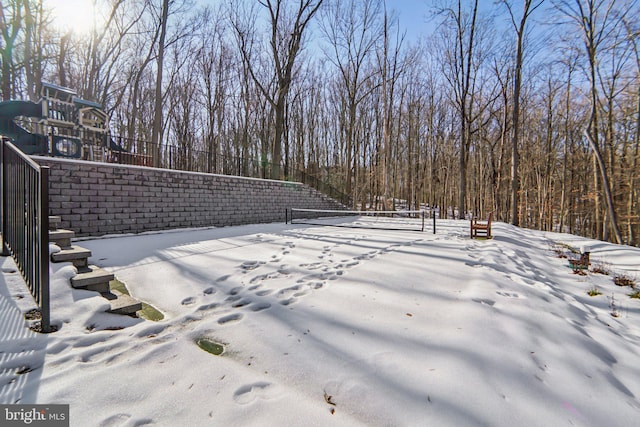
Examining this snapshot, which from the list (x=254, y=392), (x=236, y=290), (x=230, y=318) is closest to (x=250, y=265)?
(x=236, y=290)

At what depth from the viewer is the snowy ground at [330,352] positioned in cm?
148

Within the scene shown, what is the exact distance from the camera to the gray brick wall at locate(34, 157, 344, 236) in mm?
6212

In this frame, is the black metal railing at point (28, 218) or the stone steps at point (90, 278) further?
the stone steps at point (90, 278)

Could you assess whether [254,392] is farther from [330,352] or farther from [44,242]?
[44,242]

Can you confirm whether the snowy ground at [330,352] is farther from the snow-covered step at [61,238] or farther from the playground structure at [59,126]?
the playground structure at [59,126]

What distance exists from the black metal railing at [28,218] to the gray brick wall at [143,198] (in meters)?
2.95

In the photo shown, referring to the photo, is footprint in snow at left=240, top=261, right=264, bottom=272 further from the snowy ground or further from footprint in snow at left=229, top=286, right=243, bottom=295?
footprint in snow at left=229, top=286, right=243, bottom=295

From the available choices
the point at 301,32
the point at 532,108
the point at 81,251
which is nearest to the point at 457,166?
the point at 532,108

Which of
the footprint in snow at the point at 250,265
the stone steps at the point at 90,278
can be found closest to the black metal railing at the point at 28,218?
the stone steps at the point at 90,278

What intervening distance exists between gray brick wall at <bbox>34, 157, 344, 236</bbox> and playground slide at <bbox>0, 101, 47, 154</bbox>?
233 cm

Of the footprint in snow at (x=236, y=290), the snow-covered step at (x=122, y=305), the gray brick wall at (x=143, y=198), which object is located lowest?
the footprint in snow at (x=236, y=290)

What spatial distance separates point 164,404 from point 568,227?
28038mm

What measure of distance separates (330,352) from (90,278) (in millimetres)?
2711

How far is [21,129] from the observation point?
7859mm
